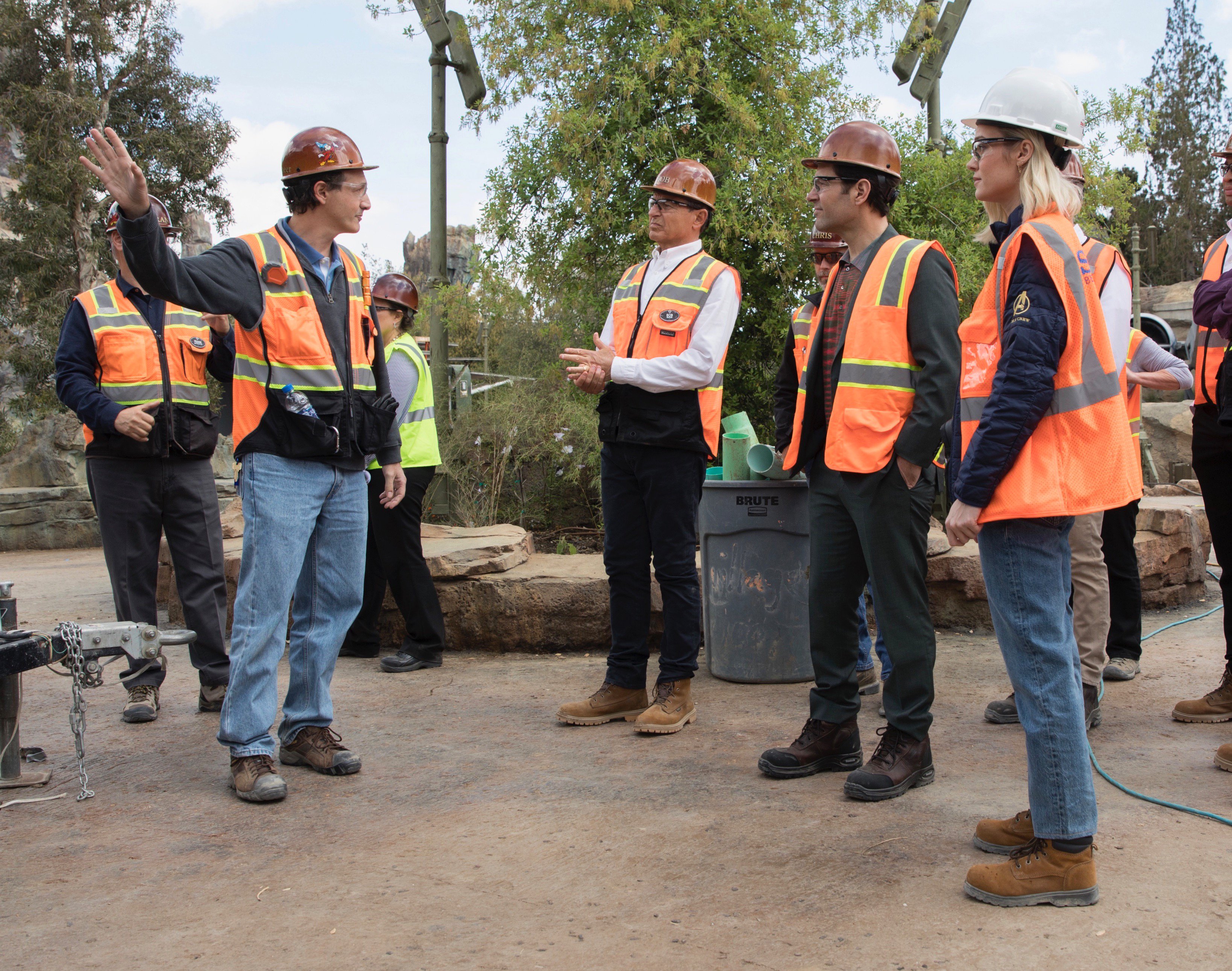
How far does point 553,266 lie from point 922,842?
273 inches

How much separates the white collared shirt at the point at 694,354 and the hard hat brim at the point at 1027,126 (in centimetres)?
154

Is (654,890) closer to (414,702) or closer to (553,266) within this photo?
(414,702)

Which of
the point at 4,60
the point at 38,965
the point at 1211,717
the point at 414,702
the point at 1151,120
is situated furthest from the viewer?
the point at 4,60

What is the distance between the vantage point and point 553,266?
895 cm

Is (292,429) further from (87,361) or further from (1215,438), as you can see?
(1215,438)

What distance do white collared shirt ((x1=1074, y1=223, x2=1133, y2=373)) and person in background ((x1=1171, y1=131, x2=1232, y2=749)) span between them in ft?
0.82

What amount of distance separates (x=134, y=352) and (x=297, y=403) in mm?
1439

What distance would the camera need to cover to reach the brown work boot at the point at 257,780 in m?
3.33

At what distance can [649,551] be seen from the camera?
4.24 meters

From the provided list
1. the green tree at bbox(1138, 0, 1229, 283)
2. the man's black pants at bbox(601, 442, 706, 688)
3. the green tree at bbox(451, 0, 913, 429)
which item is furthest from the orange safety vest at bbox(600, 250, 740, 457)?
the green tree at bbox(1138, 0, 1229, 283)

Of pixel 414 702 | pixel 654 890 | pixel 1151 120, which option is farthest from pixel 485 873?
pixel 1151 120

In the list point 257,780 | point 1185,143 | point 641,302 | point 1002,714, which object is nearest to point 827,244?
point 641,302

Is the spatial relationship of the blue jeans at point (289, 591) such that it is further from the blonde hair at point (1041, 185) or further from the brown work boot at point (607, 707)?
the blonde hair at point (1041, 185)

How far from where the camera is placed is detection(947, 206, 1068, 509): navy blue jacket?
236 cm
